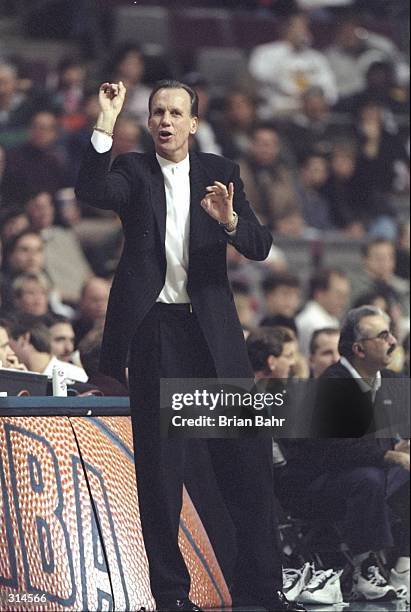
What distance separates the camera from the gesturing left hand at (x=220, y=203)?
16.0 ft

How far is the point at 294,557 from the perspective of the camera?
5824 mm

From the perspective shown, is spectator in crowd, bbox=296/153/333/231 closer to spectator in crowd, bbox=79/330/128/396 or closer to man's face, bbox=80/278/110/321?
man's face, bbox=80/278/110/321

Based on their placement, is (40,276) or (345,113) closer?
(40,276)

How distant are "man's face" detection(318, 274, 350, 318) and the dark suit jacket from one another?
400 centimetres

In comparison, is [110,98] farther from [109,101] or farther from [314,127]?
[314,127]

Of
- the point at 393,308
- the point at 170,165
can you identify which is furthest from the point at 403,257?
the point at 170,165

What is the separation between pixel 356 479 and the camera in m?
5.97

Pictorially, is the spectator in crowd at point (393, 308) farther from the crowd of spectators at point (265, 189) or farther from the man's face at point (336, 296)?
the man's face at point (336, 296)

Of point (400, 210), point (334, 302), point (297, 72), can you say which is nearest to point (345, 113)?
point (297, 72)

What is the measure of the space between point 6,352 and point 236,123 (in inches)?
201

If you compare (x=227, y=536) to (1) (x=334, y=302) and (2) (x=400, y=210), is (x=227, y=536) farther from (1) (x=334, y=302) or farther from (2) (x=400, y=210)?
(2) (x=400, y=210)

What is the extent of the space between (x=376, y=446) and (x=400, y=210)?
16.2 feet

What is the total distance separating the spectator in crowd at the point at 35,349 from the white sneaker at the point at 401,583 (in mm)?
1433

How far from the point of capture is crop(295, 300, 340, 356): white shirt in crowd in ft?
28.8
